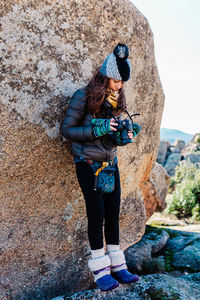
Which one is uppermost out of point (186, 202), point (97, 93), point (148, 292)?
point (97, 93)

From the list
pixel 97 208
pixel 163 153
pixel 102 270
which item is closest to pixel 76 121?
pixel 97 208

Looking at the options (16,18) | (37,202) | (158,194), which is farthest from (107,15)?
(158,194)

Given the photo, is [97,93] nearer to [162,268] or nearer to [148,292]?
[148,292]

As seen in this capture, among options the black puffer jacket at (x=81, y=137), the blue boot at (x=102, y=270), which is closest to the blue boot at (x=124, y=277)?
the blue boot at (x=102, y=270)

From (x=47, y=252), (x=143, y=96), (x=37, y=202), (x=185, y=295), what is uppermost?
(x=143, y=96)

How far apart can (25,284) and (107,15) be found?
139 inches

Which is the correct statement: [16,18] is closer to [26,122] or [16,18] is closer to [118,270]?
[26,122]

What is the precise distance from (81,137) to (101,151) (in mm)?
272

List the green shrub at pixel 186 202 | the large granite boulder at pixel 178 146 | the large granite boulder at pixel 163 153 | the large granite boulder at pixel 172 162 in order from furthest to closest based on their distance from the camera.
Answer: the large granite boulder at pixel 178 146 < the large granite boulder at pixel 163 153 < the large granite boulder at pixel 172 162 < the green shrub at pixel 186 202

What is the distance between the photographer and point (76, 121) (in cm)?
310

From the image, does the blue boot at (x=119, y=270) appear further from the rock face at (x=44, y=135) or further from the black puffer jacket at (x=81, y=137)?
the black puffer jacket at (x=81, y=137)

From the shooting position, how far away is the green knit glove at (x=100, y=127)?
2888 mm

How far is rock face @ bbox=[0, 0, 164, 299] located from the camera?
312 centimetres

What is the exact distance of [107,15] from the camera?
3816 mm
